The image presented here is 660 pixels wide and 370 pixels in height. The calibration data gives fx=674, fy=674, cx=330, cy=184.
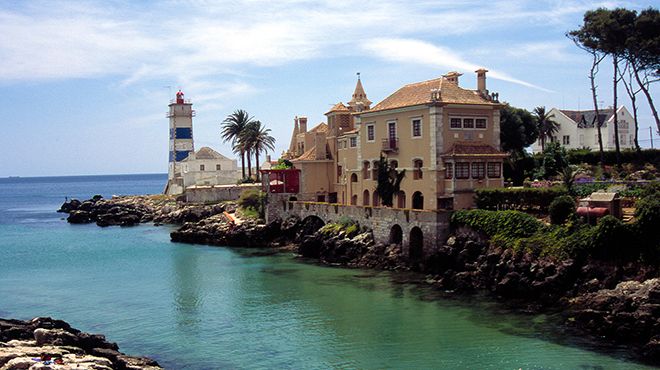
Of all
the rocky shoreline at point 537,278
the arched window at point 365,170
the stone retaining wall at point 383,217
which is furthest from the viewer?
the arched window at point 365,170

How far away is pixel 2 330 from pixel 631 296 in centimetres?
2845

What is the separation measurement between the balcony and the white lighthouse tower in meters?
55.5

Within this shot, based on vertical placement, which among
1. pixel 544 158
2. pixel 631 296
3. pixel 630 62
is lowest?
pixel 631 296

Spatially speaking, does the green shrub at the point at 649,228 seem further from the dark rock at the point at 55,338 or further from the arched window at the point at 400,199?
the dark rock at the point at 55,338

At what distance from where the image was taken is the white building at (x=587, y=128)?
8612 centimetres

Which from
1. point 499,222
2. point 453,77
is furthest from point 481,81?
point 499,222

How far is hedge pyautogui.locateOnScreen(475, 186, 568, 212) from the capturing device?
4341cm

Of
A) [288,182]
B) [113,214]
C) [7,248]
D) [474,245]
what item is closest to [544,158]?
[474,245]

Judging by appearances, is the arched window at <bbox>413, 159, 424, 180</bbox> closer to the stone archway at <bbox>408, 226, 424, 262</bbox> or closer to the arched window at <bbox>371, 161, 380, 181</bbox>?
the stone archway at <bbox>408, 226, 424, 262</bbox>

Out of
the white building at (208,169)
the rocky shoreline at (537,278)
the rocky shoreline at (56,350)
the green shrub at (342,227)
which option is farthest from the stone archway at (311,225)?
the white building at (208,169)

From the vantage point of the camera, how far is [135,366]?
2650 centimetres

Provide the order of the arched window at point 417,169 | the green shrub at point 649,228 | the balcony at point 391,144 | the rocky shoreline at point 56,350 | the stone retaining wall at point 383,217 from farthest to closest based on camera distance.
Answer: the balcony at point 391,144 < the arched window at point 417,169 < the stone retaining wall at point 383,217 < the green shrub at point 649,228 < the rocky shoreline at point 56,350

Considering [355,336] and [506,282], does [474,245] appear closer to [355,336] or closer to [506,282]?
[506,282]

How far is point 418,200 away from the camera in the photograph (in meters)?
52.2
